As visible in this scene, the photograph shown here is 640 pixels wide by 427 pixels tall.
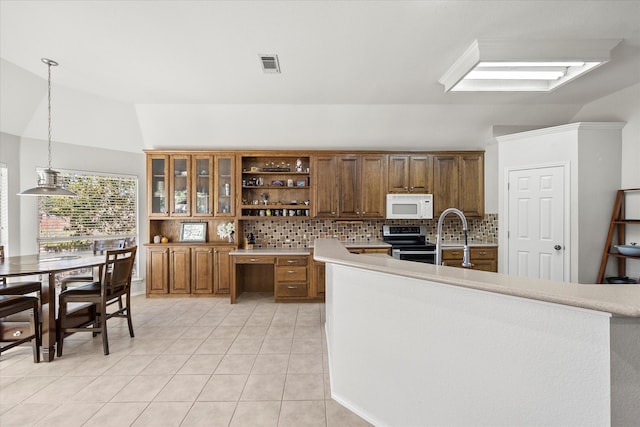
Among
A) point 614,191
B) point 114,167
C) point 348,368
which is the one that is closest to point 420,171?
point 614,191

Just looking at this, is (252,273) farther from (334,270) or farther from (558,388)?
(558,388)

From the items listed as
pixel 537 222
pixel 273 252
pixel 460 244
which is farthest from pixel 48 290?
pixel 537 222

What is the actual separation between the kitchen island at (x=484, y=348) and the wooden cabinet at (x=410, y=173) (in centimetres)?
305

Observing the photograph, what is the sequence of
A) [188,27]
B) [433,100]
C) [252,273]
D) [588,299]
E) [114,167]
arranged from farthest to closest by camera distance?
[252,273], [114,167], [433,100], [188,27], [588,299]

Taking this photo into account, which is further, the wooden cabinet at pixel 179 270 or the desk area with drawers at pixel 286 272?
the wooden cabinet at pixel 179 270

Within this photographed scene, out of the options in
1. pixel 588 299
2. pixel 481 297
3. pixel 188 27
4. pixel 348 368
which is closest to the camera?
pixel 588 299

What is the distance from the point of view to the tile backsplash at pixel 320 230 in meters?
4.99

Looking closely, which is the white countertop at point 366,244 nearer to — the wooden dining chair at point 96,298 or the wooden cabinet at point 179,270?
the wooden cabinet at point 179,270

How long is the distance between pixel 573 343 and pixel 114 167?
5.67 meters

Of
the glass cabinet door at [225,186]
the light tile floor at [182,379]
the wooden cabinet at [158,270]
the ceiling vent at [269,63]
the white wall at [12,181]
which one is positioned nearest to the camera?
the light tile floor at [182,379]

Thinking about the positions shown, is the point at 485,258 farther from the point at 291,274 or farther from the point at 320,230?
the point at 291,274

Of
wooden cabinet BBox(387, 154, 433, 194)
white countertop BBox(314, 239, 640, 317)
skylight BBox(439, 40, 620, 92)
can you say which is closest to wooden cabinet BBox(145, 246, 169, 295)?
wooden cabinet BBox(387, 154, 433, 194)

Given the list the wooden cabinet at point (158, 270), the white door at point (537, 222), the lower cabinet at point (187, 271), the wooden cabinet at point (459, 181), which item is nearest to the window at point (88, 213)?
the wooden cabinet at point (158, 270)

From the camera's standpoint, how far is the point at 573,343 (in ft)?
3.62
